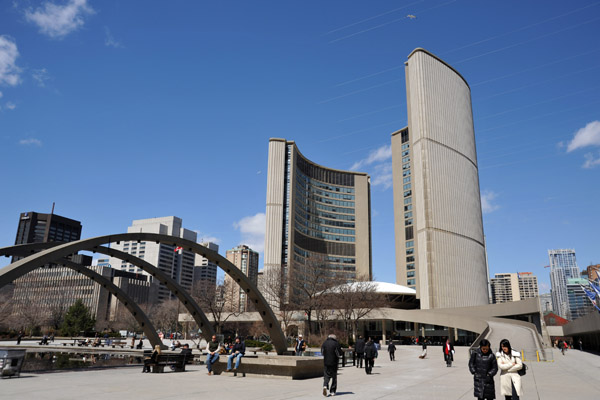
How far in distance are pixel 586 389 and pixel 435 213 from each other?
72.3 meters

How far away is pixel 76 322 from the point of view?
3007 inches

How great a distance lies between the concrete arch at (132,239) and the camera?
14011 millimetres

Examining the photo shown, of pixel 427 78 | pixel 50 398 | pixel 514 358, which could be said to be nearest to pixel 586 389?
pixel 514 358

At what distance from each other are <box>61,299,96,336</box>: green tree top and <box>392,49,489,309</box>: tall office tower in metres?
60.9

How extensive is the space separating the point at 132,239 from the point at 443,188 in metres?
74.9

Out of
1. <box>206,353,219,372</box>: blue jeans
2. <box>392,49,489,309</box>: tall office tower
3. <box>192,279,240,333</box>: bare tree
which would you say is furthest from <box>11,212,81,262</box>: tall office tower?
<box>206,353,219,372</box>: blue jeans

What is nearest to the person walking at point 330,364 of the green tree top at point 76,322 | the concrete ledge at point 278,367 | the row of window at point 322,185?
the concrete ledge at point 278,367

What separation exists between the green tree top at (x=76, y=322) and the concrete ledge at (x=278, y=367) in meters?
71.6

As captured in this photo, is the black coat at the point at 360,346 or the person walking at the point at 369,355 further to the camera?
the black coat at the point at 360,346

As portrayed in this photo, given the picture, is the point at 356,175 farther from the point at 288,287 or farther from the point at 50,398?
the point at 50,398

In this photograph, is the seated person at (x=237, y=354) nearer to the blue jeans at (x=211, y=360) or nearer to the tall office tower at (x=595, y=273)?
the blue jeans at (x=211, y=360)

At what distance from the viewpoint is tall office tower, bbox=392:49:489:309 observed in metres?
80.3

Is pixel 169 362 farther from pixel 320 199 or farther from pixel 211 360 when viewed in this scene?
pixel 320 199

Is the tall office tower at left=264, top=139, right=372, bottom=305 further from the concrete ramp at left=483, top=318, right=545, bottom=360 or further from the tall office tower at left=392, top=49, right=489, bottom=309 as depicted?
the concrete ramp at left=483, top=318, right=545, bottom=360
